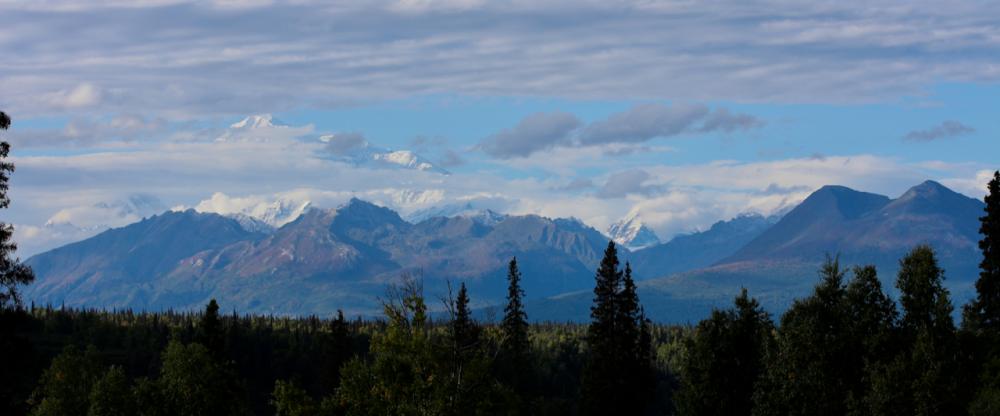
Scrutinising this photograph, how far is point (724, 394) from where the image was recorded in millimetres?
88500

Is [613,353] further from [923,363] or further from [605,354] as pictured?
[923,363]

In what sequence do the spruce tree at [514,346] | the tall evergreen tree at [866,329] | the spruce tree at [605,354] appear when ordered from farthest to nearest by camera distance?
the spruce tree at [514,346]
the spruce tree at [605,354]
the tall evergreen tree at [866,329]

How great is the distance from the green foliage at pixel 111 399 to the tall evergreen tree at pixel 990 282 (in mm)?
53021

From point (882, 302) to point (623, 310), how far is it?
143 ft

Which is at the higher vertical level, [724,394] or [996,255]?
[996,255]

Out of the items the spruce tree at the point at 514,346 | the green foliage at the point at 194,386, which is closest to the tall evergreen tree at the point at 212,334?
the green foliage at the point at 194,386

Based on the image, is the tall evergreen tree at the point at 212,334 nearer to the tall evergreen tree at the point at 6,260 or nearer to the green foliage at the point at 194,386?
the green foliage at the point at 194,386

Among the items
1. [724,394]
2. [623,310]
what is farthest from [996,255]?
[623,310]

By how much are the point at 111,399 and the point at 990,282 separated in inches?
2211

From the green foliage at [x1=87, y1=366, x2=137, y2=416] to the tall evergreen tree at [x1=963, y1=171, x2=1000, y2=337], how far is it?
53.0 meters

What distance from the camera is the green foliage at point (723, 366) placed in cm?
8850

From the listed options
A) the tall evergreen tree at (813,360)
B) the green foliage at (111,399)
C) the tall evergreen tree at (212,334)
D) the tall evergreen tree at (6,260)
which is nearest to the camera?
the tall evergreen tree at (6,260)

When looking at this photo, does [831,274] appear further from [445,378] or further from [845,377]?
[445,378]

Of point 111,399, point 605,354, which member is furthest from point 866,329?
point 111,399
